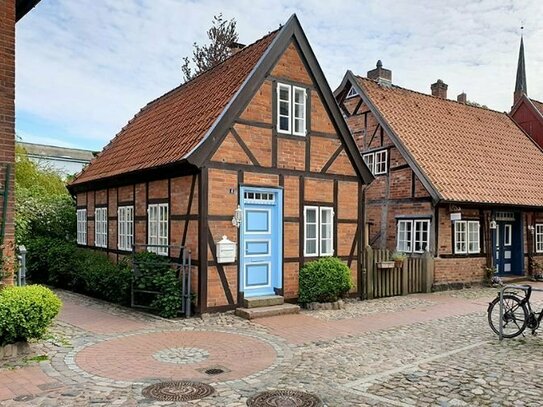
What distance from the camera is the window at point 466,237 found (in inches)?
641

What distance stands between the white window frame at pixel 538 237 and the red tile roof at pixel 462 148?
131cm

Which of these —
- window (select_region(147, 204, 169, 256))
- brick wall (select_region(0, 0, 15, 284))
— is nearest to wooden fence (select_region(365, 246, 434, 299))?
window (select_region(147, 204, 169, 256))

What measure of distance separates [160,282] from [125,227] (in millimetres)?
3839

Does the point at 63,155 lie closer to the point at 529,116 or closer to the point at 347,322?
the point at 529,116

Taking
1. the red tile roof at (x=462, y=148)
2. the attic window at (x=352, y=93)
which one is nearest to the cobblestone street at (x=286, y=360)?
the red tile roof at (x=462, y=148)

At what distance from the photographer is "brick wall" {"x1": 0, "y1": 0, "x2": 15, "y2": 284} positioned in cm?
759

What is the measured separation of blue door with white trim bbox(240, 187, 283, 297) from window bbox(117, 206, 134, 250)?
3749 millimetres

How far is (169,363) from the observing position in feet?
23.3

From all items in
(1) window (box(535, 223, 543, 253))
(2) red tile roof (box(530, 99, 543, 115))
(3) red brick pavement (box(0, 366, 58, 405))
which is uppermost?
(2) red tile roof (box(530, 99, 543, 115))

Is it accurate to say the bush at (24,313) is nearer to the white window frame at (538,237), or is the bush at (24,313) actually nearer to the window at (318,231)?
the window at (318,231)

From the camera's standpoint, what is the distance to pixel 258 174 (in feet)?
37.8

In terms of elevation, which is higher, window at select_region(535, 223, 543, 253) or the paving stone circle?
window at select_region(535, 223, 543, 253)

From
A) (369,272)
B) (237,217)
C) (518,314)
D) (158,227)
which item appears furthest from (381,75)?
(518,314)

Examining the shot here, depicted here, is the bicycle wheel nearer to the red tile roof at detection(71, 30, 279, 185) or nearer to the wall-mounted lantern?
the wall-mounted lantern
